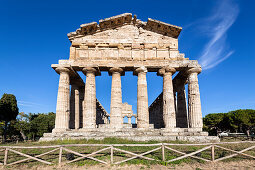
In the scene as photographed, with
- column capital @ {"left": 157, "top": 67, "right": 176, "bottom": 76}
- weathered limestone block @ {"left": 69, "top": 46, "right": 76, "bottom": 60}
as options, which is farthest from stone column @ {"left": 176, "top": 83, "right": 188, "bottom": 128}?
weathered limestone block @ {"left": 69, "top": 46, "right": 76, "bottom": 60}

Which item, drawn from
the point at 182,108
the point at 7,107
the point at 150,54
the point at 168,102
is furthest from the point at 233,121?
the point at 7,107

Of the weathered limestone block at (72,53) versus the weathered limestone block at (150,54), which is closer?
the weathered limestone block at (72,53)

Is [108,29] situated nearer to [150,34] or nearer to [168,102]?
[150,34]

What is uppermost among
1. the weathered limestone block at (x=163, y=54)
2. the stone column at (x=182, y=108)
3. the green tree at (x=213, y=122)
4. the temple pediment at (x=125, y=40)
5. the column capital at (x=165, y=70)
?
the temple pediment at (x=125, y=40)

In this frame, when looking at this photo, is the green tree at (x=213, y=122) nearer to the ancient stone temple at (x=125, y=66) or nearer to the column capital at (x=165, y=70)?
the ancient stone temple at (x=125, y=66)

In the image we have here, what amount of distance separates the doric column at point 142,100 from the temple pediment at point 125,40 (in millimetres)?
1921

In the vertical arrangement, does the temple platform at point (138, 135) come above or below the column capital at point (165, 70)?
below

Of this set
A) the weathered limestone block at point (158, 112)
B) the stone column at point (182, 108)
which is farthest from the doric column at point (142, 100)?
the weathered limestone block at point (158, 112)

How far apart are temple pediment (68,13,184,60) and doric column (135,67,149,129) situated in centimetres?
192

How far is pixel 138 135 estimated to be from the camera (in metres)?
14.8

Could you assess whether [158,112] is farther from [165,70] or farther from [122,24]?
[122,24]

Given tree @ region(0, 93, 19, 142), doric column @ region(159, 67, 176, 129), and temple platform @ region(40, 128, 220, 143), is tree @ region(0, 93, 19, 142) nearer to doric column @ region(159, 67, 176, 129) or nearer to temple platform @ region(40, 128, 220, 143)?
temple platform @ region(40, 128, 220, 143)

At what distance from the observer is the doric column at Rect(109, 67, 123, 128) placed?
639 inches

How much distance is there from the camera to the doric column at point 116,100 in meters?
16.2
